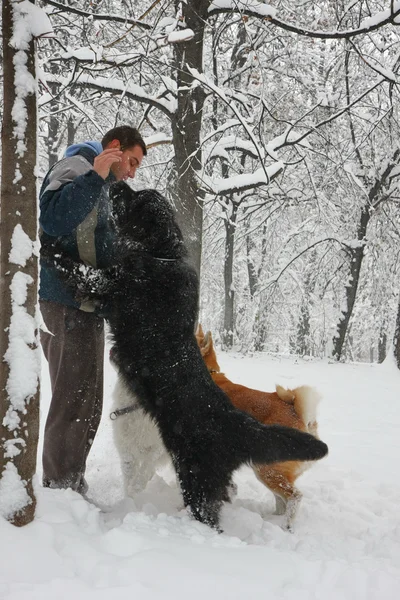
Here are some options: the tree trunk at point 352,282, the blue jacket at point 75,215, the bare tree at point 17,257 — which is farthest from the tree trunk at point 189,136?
the tree trunk at point 352,282

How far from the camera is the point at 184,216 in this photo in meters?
4.67

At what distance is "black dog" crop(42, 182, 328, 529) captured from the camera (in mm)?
2580

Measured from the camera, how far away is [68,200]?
Result: 2422mm

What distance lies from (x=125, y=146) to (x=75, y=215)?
811mm

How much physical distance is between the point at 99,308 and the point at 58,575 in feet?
4.77

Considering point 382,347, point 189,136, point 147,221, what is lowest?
point 382,347

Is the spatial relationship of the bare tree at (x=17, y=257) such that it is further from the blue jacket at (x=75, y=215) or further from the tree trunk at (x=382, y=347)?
the tree trunk at (x=382, y=347)

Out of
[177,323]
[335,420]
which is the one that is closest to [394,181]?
[335,420]

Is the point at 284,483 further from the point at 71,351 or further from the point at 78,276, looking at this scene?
the point at 78,276

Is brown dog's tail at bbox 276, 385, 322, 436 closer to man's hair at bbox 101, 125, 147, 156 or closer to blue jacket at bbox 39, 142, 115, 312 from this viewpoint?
blue jacket at bbox 39, 142, 115, 312

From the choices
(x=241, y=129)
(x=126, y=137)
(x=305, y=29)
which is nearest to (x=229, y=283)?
(x=241, y=129)

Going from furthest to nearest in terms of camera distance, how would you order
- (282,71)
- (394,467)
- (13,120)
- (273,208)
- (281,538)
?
(273,208), (282,71), (394,467), (281,538), (13,120)

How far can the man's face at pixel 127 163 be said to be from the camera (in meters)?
3.04

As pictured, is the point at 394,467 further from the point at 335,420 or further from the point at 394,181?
the point at 394,181
